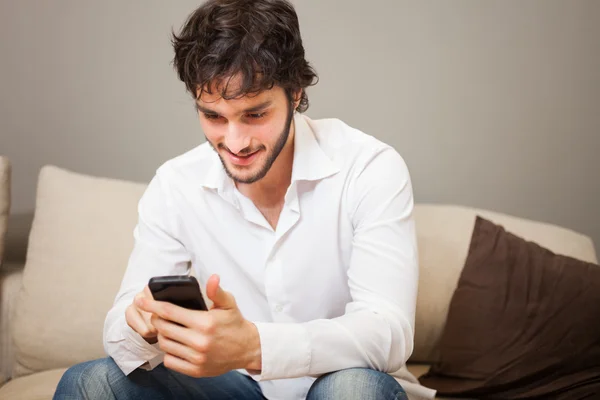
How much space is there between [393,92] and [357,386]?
4.29 feet

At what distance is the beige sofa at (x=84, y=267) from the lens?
1949 millimetres

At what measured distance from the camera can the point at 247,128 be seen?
138 centimetres

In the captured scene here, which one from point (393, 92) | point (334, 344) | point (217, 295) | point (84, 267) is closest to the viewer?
point (217, 295)

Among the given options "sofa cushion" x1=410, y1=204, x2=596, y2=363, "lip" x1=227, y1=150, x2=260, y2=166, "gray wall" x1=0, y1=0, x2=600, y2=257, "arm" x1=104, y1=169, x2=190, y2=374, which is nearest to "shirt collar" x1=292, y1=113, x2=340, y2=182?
"lip" x1=227, y1=150, x2=260, y2=166

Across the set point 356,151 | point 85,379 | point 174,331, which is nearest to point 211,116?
point 356,151

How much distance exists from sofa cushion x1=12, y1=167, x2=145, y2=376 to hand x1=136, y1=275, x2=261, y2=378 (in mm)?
819

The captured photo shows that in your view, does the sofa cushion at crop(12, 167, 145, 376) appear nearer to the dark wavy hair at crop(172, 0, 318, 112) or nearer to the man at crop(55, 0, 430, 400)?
the man at crop(55, 0, 430, 400)

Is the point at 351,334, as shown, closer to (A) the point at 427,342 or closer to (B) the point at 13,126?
(A) the point at 427,342

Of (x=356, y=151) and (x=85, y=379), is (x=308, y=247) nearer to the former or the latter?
(x=356, y=151)

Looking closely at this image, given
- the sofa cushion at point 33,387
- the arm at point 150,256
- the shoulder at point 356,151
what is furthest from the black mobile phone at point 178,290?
the sofa cushion at point 33,387

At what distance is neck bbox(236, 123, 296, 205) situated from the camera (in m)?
1.56

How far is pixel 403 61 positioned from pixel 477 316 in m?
0.87

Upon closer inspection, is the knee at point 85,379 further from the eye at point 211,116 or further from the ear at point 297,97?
the ear at point 297,97

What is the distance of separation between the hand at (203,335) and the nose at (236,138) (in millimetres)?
322
